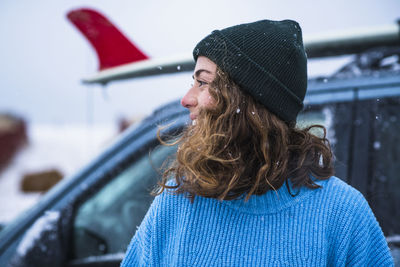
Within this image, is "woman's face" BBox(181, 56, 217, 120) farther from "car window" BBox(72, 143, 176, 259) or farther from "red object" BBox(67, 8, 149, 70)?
"red object" BBox(67, 8, 149, 70)

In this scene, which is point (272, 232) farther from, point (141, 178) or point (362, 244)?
point (141, 178)

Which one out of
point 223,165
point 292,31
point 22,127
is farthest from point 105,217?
point 22,127

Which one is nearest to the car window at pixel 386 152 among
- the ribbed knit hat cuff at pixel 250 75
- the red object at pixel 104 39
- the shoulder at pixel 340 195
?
the shoulder at pixel 340 195

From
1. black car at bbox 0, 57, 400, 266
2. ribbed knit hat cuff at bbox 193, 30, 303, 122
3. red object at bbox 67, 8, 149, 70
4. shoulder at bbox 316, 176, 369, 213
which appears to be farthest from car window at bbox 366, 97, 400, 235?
red object at bbox 67, 8, 149, 70

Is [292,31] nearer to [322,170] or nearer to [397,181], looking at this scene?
[322,170]

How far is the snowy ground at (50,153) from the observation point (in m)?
9.33

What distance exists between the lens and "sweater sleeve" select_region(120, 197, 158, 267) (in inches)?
41.1

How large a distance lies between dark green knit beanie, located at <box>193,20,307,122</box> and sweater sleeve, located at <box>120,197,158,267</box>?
0.49 meters

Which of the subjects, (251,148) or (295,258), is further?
(251,148)

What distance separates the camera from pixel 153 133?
1.58 meters

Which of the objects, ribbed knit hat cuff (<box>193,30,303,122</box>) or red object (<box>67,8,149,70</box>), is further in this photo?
red object (<box>67,8,149,70</box>)

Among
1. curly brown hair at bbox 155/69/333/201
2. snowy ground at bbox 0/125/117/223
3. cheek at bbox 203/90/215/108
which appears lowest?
snowy ground at bbox 0/125/117/223

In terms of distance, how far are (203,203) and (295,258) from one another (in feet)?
1.01

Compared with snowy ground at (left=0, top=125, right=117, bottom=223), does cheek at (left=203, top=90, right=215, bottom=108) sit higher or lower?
higher
